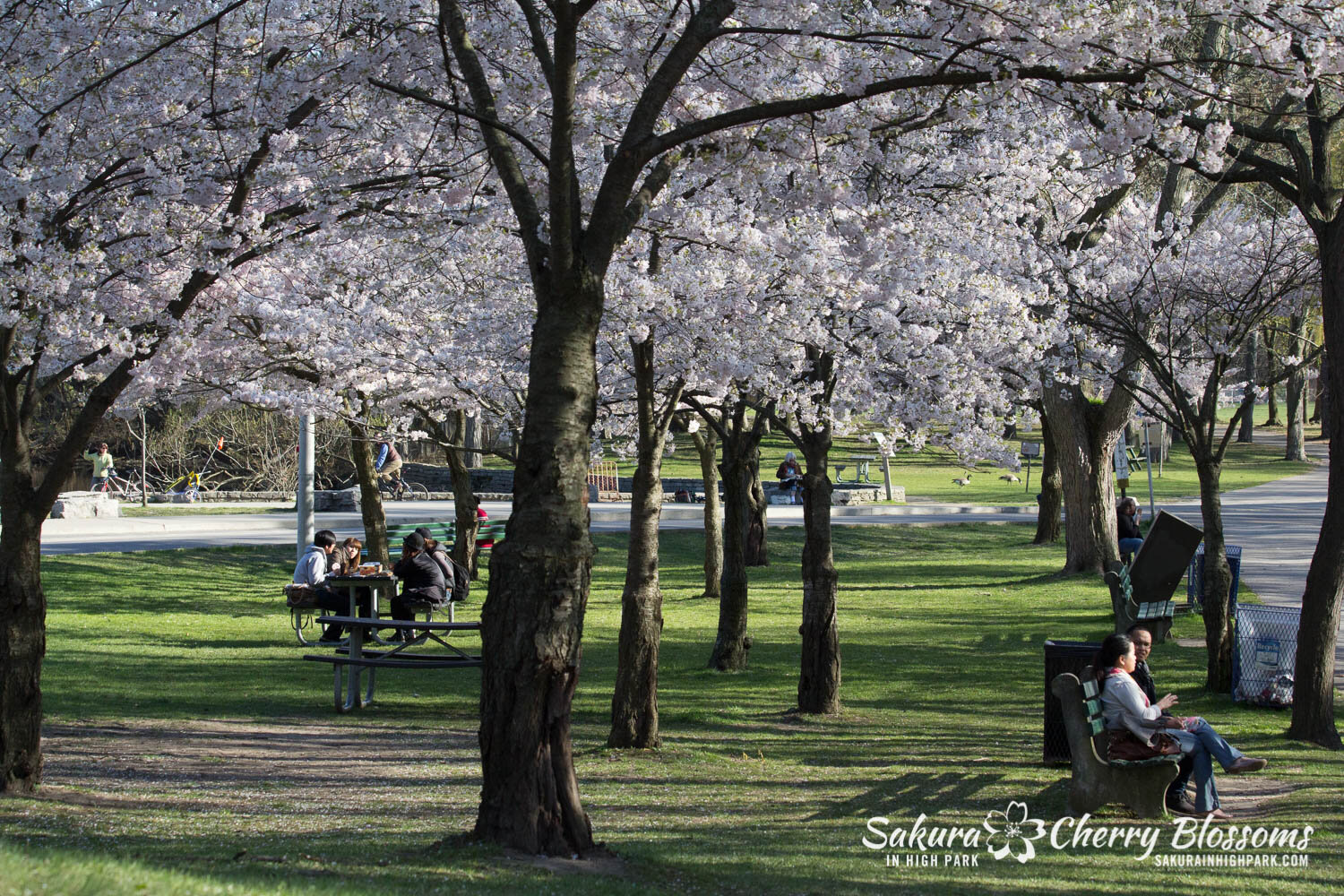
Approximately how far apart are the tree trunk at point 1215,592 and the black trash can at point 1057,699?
3.76 meters

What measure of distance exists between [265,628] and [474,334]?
489 centimetres

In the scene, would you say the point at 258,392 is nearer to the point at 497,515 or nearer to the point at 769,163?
the point at 769,163

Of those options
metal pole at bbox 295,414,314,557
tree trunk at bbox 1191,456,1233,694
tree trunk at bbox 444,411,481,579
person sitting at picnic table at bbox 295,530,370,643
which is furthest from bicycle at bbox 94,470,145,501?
tree trunk at bbox 1191,456,1233,694

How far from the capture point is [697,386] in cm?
1361

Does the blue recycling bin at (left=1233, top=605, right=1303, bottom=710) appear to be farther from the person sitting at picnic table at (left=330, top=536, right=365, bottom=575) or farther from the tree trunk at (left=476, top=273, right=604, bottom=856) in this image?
the person sitting at picnic table at (left=330, top=536, right=365, bottom=575)

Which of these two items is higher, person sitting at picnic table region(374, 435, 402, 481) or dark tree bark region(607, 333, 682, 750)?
person sitting at picnic table region(374, 435, 402, 481)

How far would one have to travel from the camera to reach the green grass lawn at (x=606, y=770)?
570 centimetres

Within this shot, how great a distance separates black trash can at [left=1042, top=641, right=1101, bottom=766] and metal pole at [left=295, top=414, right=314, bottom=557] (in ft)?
41.1

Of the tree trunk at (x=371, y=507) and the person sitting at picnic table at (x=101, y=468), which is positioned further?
the person sitting at picnic table at (x=101, y=468)

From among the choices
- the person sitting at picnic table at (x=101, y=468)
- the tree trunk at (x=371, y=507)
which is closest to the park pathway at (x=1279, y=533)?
the tree trunk at (x=371, y=507)

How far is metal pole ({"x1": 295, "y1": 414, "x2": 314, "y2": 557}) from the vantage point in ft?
61.7

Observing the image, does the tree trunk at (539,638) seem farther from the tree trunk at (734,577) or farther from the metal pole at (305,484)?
the metal pole at (305,484)

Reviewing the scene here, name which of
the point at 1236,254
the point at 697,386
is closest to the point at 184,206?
the point at 697,386

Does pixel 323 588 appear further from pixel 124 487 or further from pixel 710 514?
pixel 124 487
